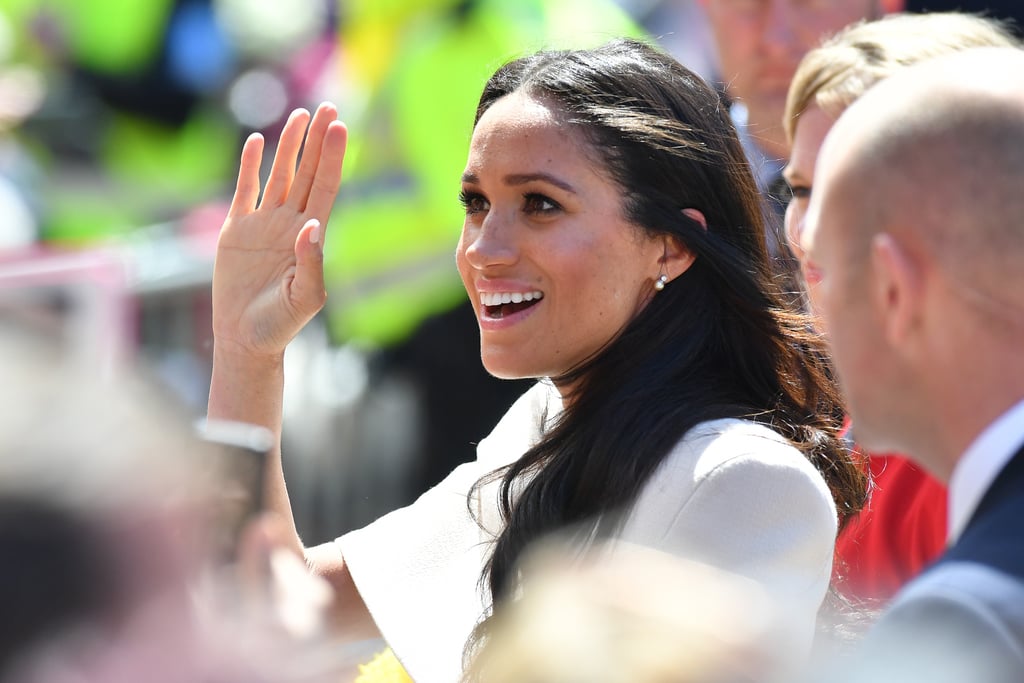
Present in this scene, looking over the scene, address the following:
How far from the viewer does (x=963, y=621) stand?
94 cm

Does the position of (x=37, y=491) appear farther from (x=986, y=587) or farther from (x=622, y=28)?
(x=622, y=28)

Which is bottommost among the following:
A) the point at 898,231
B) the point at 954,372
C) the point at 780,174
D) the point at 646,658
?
the point at 780,174

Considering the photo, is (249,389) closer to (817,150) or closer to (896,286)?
(817,150)

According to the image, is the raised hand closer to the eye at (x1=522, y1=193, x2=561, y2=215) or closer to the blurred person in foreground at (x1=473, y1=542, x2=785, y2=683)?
the eye at (x1=522, y1=193, x2=561, y2=215)

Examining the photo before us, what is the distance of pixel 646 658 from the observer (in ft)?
3.46

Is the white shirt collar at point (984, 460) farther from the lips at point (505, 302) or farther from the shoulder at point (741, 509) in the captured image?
the lips at point (505, 302)

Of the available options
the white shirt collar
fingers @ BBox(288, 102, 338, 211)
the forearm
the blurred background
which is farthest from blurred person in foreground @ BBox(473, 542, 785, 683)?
the blurred background

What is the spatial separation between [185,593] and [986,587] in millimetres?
550

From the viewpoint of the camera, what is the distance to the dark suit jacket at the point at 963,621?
921 mm

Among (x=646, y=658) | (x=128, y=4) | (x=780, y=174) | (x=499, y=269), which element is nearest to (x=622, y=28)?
(x=780, y=174)

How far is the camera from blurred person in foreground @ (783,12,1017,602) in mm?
2021

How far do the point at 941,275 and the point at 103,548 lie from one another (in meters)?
0.69

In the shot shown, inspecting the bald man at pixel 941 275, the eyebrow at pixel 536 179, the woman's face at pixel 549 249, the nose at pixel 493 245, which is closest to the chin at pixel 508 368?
the woman's face at pixel 549 249

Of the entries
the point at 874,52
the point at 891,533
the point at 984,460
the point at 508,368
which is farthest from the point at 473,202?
the point at 984,460
